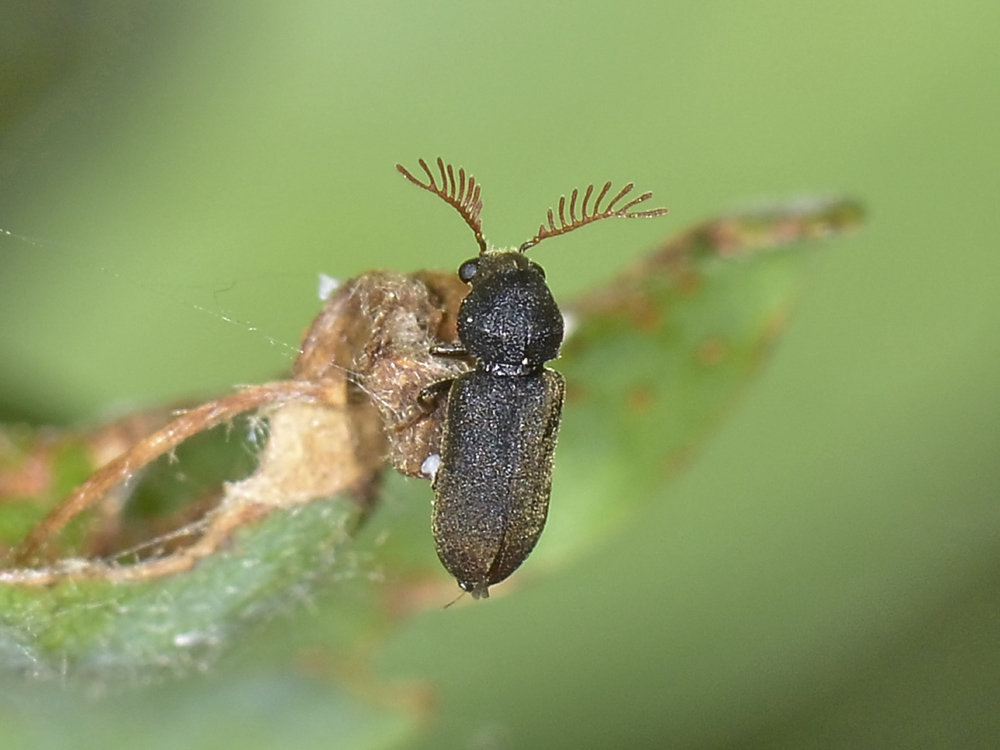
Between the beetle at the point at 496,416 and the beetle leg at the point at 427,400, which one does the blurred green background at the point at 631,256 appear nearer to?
the beetle at the point at 496,416

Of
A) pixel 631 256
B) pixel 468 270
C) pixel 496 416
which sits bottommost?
pixel 496 416

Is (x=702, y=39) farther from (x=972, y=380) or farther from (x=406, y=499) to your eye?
(x=406, y=499)

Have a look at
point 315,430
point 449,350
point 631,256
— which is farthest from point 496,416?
point 631,256

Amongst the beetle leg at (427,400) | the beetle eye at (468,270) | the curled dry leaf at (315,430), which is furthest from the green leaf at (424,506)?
the beetle eye at (468,270)

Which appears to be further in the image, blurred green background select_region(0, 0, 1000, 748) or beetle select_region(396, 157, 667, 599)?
blurred green background select_region(0, 0, 1000, 748)

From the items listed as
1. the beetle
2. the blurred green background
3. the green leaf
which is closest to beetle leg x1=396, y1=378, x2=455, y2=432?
the beetle

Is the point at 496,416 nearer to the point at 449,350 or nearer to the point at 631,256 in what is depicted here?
the point at 449,350

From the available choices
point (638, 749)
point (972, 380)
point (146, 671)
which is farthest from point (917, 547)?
point (146, 671)

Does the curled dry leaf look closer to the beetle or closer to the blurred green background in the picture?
the beetle
